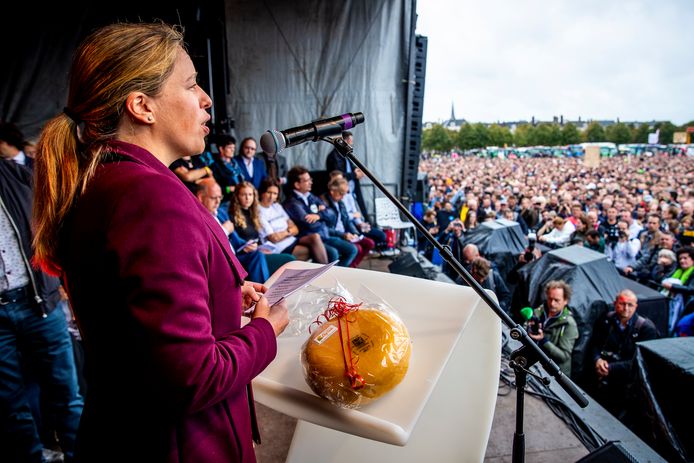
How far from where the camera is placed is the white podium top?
783 mm

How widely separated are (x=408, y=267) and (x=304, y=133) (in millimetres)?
4014

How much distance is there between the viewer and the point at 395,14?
21.3 feet

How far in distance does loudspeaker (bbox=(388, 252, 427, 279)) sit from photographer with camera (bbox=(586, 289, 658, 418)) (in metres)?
2.04

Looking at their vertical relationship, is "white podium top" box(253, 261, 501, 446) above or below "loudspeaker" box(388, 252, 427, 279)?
above

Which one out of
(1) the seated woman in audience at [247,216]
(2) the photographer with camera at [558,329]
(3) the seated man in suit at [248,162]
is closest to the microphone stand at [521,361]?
(1) the seated woman in audience at [247,216]

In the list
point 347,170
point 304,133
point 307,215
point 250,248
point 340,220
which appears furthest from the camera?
point 347,170

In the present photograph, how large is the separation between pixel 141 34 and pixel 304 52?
256 inches

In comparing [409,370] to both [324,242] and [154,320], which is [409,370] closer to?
[154,320]

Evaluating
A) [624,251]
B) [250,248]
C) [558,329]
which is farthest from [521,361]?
[624,251]

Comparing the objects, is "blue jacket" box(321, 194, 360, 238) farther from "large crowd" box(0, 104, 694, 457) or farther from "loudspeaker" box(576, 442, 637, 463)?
"loudspeaker" box(576, 442, 637, 463)

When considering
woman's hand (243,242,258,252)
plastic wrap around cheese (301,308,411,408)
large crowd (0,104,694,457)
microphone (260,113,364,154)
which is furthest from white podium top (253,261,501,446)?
woman's hand (243,242,258,252)

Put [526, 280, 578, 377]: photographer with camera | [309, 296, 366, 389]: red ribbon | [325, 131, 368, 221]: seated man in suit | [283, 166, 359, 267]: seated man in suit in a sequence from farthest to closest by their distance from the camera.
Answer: [325, 131, 368, 221]: seated man in suit
[283, 166, 359, 267]: seated man in suit
[526, 280, 578, 377]: photographer with camera
[309, 296, 366, 389]: red ribbon

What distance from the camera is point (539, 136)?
62.7m

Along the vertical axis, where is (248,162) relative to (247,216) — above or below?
above
